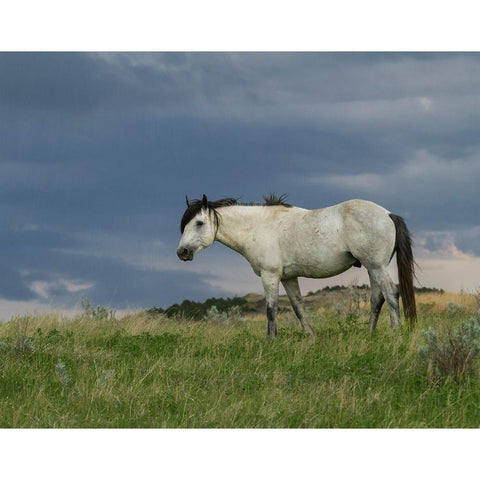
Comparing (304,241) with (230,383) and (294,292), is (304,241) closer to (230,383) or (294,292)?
(294,292)

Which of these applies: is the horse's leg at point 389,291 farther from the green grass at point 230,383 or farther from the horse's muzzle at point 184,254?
the horse's muzzle at point 184,254

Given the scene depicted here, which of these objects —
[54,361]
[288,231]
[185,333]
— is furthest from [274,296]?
[54,361]

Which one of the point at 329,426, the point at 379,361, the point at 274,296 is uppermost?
the point at 274,296

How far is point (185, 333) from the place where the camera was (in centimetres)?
1274

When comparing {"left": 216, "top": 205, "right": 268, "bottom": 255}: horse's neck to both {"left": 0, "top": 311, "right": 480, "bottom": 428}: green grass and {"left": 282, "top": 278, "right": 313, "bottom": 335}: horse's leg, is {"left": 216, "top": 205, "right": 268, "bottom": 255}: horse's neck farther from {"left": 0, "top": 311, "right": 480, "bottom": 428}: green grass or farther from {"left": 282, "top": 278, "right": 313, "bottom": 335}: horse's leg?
{"left": 0, "top": 311, "right": 480, "bottom": 428}: green grass

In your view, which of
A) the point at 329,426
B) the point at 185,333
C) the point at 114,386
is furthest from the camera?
the point at 185,333

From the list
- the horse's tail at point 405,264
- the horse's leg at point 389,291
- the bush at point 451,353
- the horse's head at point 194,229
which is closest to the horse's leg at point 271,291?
the horse's head at point 194,229

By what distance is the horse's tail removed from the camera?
11.3 metres

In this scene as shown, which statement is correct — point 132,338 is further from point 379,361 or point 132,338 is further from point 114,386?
point 379,361

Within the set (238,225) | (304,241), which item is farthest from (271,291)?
(238,225)

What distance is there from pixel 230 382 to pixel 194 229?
14.1ft

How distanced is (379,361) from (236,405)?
3020 mm

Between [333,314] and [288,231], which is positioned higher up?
[288,231]

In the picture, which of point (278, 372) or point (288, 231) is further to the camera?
point (288, 231)
